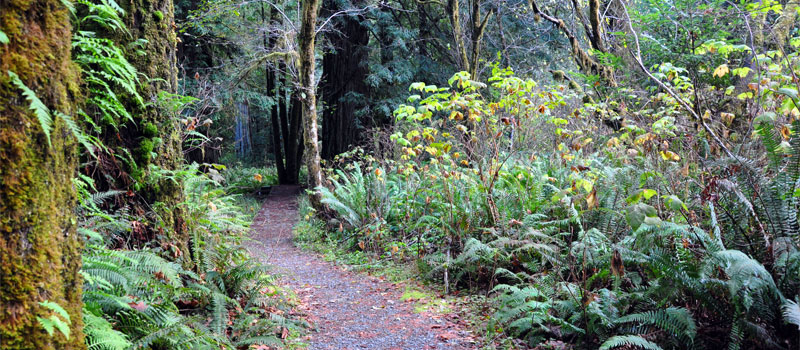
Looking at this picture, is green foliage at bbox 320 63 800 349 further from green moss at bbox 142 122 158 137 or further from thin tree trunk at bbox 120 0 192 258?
green moss at bbox 142 122 158 137

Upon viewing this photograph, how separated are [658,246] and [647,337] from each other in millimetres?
857

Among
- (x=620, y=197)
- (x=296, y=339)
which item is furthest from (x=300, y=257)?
(x=620, y=197)

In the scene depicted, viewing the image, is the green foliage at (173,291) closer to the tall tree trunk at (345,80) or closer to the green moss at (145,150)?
the green moss at (145,150)

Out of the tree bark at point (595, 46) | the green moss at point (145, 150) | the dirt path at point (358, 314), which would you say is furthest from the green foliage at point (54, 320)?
the tree bark at point (595, 46)

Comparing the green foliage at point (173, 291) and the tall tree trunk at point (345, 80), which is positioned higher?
the tall tree trunk at point (345, 80)

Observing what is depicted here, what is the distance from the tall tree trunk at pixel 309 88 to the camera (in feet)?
32.5

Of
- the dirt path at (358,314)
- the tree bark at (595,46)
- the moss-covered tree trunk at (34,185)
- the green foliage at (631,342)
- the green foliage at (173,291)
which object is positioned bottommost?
the dirt path at (358,314)

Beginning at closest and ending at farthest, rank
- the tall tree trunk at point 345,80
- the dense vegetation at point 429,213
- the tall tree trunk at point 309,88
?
the dense vegetation at point 429,213
the tall tree trunk at point 309,88
the tall tree trunk at point 345,80

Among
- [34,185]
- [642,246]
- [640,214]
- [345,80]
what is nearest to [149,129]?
[34,185]

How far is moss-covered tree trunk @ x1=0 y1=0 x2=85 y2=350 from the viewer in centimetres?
168

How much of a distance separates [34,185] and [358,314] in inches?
149

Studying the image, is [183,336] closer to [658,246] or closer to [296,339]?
[296,339]

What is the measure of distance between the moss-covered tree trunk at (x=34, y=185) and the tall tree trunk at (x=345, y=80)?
12738 millimetres

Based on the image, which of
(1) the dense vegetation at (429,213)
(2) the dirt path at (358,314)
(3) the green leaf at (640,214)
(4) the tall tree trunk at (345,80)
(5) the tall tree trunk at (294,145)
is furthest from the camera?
(5) the tall tree trunk at (294,145)
